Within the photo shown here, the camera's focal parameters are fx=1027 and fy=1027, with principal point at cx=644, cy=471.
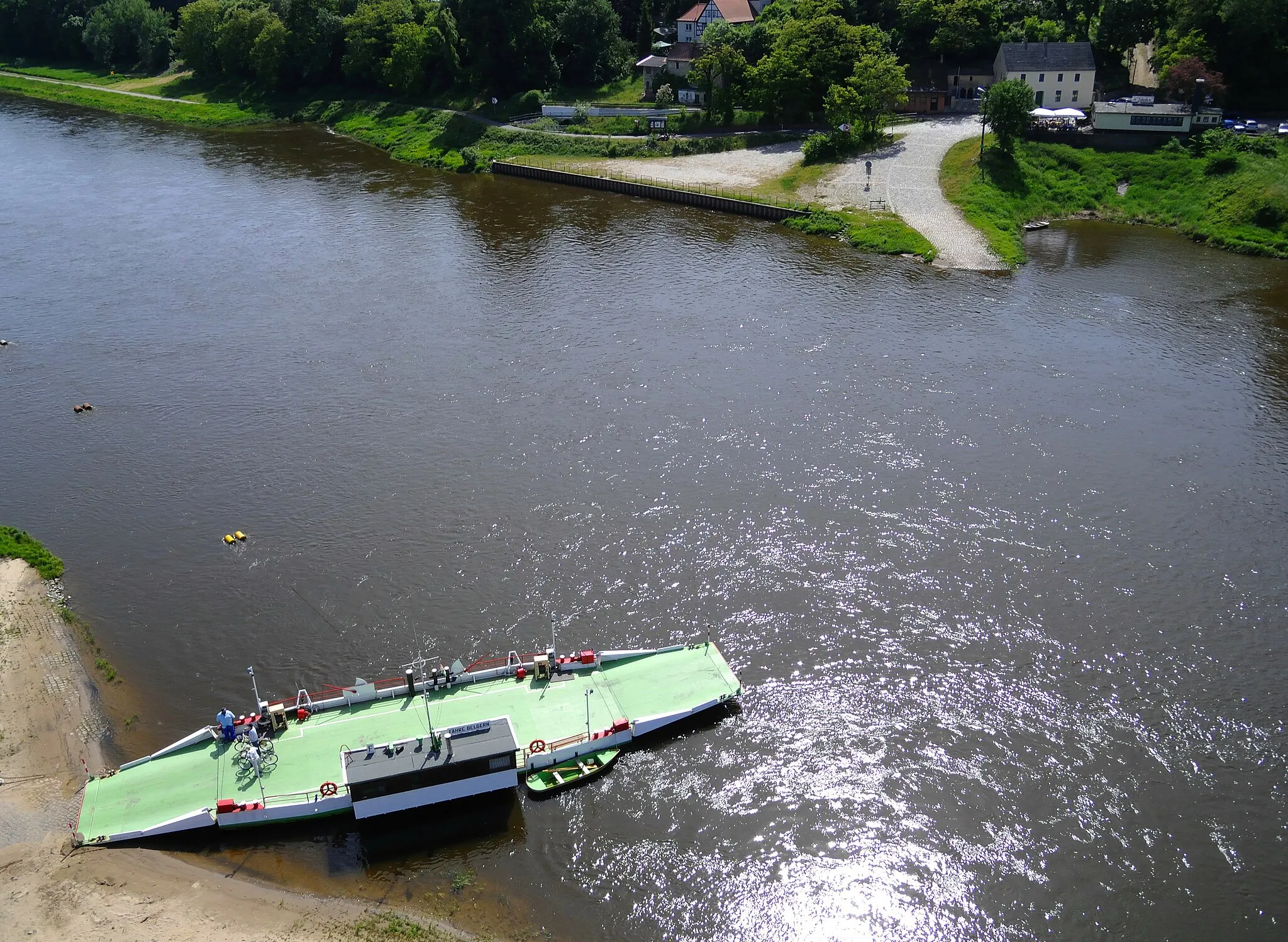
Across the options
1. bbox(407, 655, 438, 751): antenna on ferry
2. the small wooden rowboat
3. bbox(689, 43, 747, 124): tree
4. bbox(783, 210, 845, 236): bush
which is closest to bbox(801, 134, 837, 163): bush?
bbox(783, 210, 845, 236): bush

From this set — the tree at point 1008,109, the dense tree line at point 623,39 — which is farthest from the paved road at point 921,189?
the dense tree line at point 623,39

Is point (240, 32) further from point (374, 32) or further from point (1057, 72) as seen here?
point (1057, 72)

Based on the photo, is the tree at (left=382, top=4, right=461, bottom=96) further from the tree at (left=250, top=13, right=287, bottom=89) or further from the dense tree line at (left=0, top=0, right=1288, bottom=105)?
the tree at (left=250, top=13, right=287, bottom=89)

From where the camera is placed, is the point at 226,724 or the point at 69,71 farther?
the point at 69,71

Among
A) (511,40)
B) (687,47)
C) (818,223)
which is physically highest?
(511,40)

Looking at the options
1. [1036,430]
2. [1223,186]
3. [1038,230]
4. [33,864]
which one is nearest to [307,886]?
[33,864]

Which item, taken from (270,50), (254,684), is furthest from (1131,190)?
(270,50)

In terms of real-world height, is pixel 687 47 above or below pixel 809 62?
above
